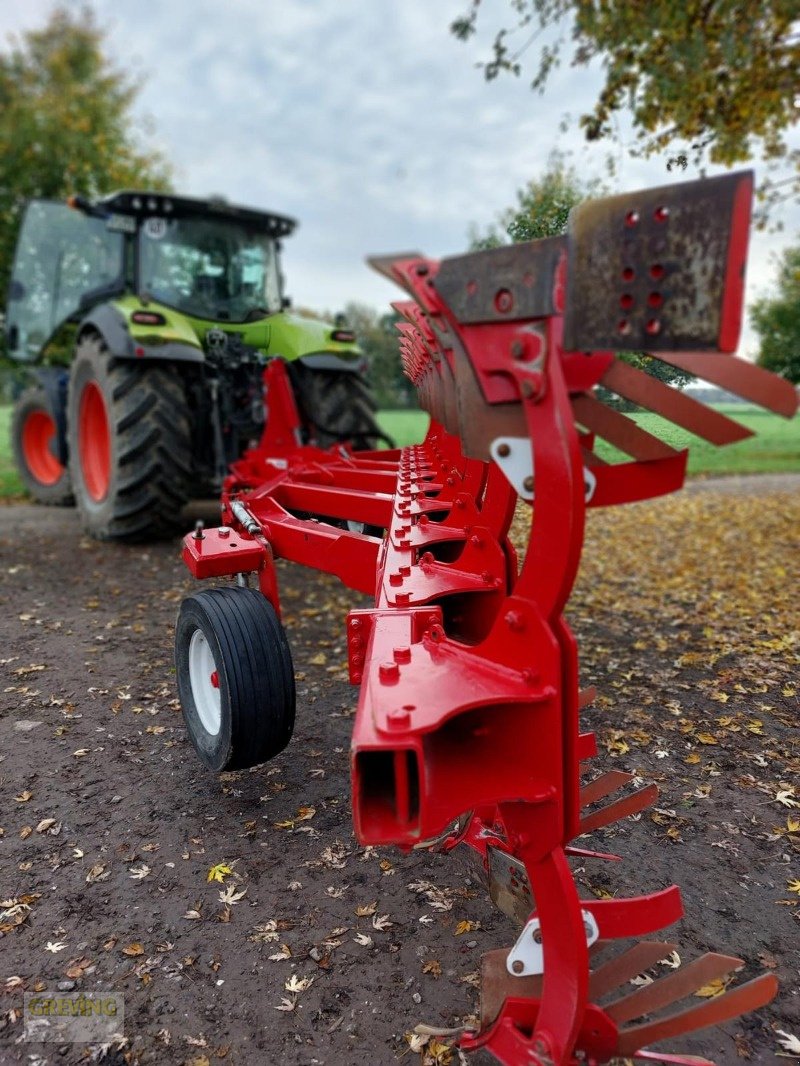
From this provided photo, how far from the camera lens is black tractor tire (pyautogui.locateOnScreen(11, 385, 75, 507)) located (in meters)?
9.05

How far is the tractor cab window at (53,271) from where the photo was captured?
718cm

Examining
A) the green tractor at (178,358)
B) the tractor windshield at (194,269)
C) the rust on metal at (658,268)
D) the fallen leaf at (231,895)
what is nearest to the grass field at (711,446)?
the rust on metal at (658,268)

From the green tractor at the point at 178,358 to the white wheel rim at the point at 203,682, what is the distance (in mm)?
2736

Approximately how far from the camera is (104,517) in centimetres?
656

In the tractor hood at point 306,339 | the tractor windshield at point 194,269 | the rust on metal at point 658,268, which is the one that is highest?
the tractor windshield at point 194,269

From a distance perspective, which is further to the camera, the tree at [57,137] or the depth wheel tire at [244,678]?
the tree at [57,137]

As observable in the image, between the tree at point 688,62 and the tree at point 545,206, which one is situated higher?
the tree at point 688,62

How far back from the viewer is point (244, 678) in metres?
2.75

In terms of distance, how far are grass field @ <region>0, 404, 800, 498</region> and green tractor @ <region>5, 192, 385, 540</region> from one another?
107cm

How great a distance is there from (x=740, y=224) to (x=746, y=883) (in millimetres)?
2111

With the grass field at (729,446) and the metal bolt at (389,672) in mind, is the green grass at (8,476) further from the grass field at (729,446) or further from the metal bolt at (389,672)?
the metal bolt at (389,672)

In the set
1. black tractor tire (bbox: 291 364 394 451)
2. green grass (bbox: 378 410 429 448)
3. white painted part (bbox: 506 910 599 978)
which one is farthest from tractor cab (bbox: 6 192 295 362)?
white painted part (bbox: 506 910 599 978)

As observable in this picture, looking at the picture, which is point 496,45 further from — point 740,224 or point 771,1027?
point 771,1027

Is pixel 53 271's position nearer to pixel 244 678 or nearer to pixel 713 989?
pixel 244 678
